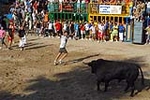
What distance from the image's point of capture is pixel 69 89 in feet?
54.3

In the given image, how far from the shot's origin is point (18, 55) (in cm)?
2361

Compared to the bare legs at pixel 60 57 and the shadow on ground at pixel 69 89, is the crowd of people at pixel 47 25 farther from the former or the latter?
the shadow on ground at pixel 69 89

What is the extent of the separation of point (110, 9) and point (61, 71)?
12.0m

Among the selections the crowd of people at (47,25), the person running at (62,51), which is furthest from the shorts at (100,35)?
the person running at (62,51)

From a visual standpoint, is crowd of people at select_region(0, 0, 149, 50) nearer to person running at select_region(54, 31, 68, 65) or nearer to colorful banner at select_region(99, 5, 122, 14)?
colorful banner at select_region(99, 5, 122, 14)

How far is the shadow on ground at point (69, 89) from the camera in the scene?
51.1 ft

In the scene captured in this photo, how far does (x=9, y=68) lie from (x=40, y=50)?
514 cm

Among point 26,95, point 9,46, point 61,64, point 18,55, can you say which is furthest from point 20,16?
point 26,95

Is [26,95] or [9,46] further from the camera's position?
[9,46]

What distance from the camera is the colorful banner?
3008 centimetres

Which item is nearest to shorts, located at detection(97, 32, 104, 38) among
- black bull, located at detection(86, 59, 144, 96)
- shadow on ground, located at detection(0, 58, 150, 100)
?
shadow on ground, located at detection(0, 58, 150, 100)

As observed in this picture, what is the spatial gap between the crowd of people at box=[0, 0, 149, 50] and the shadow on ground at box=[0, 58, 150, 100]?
7587 millimetres

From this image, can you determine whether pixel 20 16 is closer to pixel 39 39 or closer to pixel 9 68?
pixel 39 39

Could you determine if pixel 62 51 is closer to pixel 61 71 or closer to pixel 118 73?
pixel 61 71
